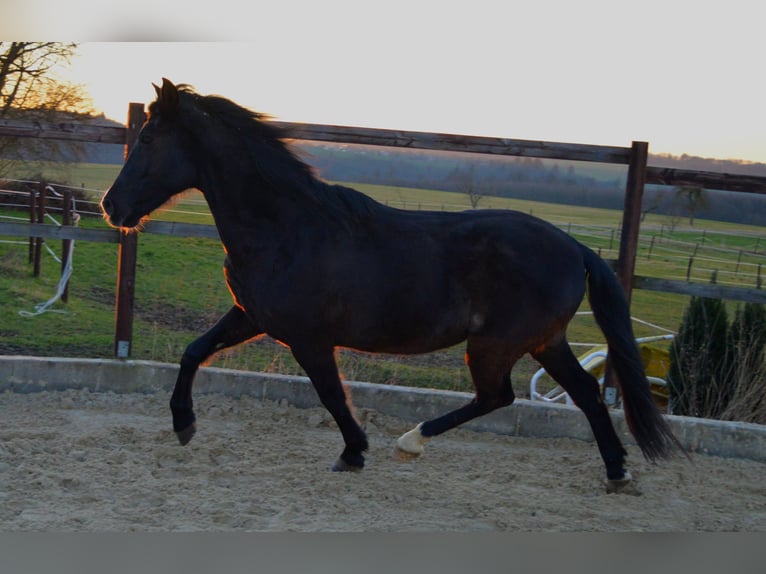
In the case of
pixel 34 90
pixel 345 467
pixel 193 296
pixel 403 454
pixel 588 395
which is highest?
pixel 34 90

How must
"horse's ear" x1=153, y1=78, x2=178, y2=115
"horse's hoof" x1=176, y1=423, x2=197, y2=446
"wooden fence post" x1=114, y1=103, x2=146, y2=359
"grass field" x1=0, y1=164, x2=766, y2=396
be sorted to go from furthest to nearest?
"grass field" x1=0, y1=164, x2=766, y2=396 < "wooden fence post" x1=114, y1=103, x2=146, y2=359 < "horse's hoof" x1=176, y1=423, x2=197, y2=446 < "horse's ear" x1=153, y1=78, x2=178, y2=115

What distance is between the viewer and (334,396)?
14.2 feet

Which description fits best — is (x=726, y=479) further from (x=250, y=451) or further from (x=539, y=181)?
(x=539, y=181)

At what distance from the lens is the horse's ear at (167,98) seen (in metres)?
4.22

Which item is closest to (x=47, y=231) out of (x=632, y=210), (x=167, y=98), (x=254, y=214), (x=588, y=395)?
(x=167, y=98)

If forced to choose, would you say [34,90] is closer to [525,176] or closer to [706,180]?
[525,176]

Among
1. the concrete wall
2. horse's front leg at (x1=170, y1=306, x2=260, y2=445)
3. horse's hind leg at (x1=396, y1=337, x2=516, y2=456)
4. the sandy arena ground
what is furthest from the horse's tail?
horse's front leg at (x1=170, y1=306, x2=260, y2=445)

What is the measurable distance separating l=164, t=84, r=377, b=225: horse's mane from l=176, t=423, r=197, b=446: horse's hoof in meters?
1.48

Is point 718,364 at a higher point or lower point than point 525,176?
lower

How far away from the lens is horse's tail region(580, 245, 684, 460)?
4473mm

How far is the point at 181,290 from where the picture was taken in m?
12.8

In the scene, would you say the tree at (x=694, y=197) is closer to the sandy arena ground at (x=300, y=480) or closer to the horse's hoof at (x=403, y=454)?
the sandy arena ground at (x=300, y=480)

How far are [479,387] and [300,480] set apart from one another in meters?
1.12

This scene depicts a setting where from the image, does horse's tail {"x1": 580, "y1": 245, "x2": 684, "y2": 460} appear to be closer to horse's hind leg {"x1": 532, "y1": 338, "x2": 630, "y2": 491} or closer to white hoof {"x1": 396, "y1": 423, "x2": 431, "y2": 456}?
horse's hind leg {"x1": 532, "y1": 338, "x2": 630, "y2": 491}
